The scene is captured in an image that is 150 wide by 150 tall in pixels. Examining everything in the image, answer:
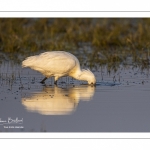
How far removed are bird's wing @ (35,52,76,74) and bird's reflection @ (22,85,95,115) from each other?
0.52m

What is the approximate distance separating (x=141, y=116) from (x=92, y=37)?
28.2ft

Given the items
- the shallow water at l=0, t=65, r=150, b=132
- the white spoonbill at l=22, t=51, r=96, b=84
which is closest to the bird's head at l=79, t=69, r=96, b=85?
the white spoonbill at l=22, t=51, r=96, b=84

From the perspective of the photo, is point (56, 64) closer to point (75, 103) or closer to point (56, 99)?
point (56, 99)

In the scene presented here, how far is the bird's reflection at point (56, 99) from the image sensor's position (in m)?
9.72

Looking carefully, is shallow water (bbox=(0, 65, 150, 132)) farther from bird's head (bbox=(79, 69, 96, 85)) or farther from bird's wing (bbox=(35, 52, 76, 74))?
bird's wing (bbox=(35, 52, 76, 74))

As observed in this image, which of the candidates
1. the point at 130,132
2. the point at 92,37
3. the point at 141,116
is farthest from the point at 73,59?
the point at 92,37

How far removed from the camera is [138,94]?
11078 mm

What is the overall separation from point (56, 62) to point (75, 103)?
227 centimetres

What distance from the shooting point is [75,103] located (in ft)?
33.7

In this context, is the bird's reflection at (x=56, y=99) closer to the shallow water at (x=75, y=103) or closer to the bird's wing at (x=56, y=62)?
the shallow water at (x=75, y=103)

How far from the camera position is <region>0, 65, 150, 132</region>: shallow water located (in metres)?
8.78

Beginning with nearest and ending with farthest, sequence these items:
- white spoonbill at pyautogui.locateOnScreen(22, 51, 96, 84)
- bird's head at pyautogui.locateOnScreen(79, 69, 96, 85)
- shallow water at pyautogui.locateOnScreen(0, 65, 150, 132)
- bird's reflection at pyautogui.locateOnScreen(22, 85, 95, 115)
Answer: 1. shallow water at pyautogui.locateOnScreen(0, 65, 150, 132)
2. bird's reflection at pyautogui.locateOnScreen(22, 85, 95, 115)
3. bird's head at pyautogui.locateOnScreen(79, 69, 96, 85)
4. white spoonbill at pyautogui.locateOnScreen(22, 51, 96, 84)

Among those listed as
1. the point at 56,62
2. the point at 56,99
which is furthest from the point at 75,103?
the point at 56,62
